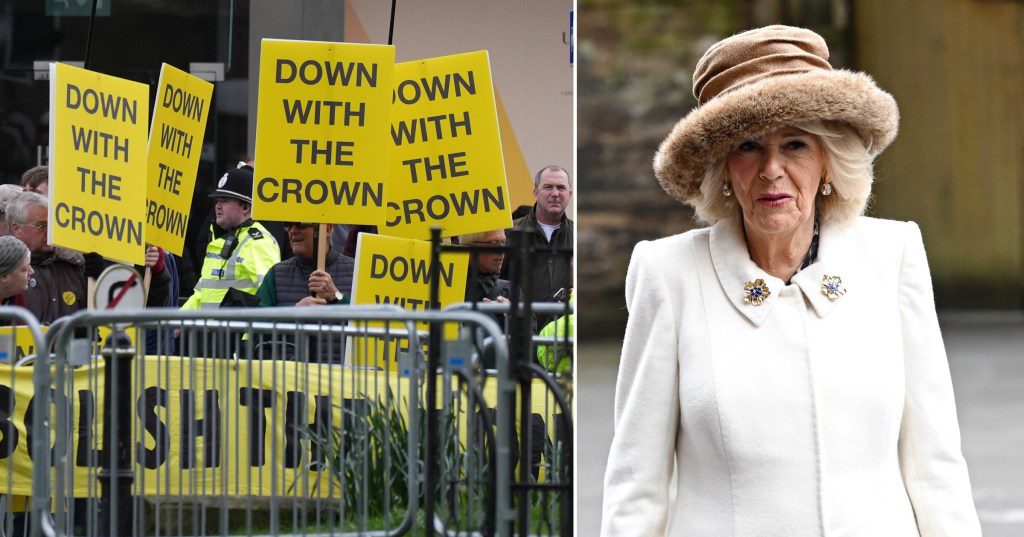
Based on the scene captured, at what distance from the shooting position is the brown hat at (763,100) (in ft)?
10.3

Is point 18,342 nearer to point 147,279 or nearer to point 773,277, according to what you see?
point 147,279

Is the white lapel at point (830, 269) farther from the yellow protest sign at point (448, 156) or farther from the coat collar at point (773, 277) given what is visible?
the yellow protest sign at point (448, 156)

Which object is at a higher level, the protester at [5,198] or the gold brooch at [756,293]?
the protester at [5,198]

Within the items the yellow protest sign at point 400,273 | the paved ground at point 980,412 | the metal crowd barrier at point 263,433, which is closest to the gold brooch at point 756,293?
the metal crowd barrier at point 263,433

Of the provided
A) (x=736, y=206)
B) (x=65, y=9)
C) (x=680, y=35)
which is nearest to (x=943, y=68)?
(x=680, y=35)

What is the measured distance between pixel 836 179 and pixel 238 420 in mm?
3104

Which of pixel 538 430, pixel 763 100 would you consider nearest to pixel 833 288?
pixel 763 100

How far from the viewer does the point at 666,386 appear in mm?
3188

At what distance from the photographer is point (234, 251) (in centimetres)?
881

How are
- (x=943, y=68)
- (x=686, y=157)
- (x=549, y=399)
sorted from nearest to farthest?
(x=686, y=157), (x=549, y=399), (x=943, y=68)

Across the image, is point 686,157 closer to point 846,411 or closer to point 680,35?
point 846,411

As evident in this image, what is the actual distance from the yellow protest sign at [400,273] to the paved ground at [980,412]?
6.07 ft

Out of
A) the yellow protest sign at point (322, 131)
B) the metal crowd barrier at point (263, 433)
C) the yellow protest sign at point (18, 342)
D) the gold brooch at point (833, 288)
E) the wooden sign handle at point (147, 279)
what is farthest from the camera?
the wooden sign handle at point (147, 279)

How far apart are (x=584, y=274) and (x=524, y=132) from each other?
2.98 meters
